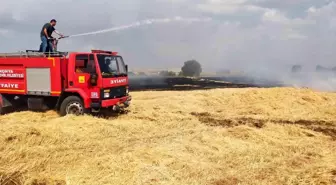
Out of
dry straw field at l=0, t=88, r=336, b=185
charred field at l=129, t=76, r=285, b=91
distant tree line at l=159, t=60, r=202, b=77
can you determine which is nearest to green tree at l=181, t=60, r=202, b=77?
distant tree line at l=159, t=60, r=202, b=77

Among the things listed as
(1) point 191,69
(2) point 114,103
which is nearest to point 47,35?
(2) point 114,103

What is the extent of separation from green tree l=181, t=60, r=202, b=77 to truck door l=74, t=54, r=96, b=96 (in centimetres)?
7223

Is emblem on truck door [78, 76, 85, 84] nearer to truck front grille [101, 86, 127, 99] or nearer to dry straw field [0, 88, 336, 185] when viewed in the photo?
truck front grille [101, 86, 127, 99]

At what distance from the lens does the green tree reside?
85.7 metres

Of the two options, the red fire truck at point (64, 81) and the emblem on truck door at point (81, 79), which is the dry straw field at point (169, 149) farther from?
the emblem on truck door at point (81, 79)

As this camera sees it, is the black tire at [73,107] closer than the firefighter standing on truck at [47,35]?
Yes

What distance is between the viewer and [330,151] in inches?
375

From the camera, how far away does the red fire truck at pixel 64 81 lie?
13359 millimetres

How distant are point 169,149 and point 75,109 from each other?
5.65 metres

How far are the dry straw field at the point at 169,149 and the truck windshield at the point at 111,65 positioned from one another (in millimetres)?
1720

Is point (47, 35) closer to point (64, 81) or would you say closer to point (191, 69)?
point (64, 81)

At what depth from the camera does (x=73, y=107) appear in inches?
534

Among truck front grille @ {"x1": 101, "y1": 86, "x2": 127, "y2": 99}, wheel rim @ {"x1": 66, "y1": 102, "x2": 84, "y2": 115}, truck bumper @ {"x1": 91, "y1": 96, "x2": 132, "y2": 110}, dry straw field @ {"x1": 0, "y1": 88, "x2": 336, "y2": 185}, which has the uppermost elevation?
truck front grille @ {"x1": 101, "y1": 86, "x2": 127, "y2": 99}

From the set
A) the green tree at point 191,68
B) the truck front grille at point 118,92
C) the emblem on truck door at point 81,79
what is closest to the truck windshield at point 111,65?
the truck front grille at point 118,92
